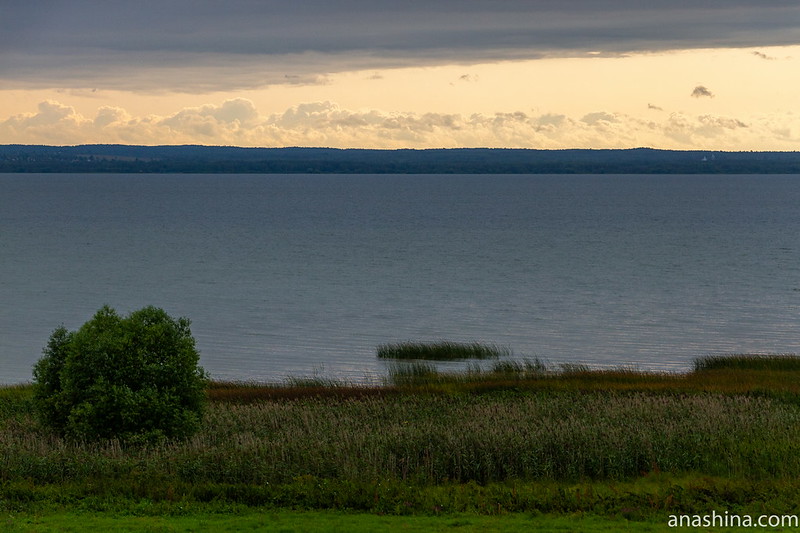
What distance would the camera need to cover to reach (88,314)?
191 feet

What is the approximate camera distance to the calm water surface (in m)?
48.1

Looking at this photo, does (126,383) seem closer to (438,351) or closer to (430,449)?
(430,449)

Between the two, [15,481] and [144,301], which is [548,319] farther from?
[15,481]

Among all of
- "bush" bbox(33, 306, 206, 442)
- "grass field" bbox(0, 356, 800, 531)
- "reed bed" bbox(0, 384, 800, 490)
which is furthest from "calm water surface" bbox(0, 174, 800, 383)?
"bush" bbox(33, 306, 206, 442)

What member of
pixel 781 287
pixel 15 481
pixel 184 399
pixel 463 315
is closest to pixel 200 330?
pixel 463 315

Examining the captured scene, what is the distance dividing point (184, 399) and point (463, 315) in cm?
3554

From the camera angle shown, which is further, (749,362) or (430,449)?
(749,362)

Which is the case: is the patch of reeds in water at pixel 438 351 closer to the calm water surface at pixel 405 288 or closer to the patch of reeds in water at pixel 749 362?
the calm water surface at pixel 405 288

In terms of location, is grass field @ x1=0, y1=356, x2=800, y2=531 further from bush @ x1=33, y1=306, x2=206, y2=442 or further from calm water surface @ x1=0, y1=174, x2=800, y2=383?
calm water surface @ x1=0, y1=174, x2=800, y2=383

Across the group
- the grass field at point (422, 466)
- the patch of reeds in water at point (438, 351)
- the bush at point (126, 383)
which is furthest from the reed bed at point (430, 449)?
the patch of reeds in water at point (438, 351)

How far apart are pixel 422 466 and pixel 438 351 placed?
25348 millimetres

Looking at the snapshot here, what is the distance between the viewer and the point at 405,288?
7050cm

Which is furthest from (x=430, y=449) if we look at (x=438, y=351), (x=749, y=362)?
(x=438, y=351)

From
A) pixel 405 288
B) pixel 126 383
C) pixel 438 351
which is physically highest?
pixel 405 288
